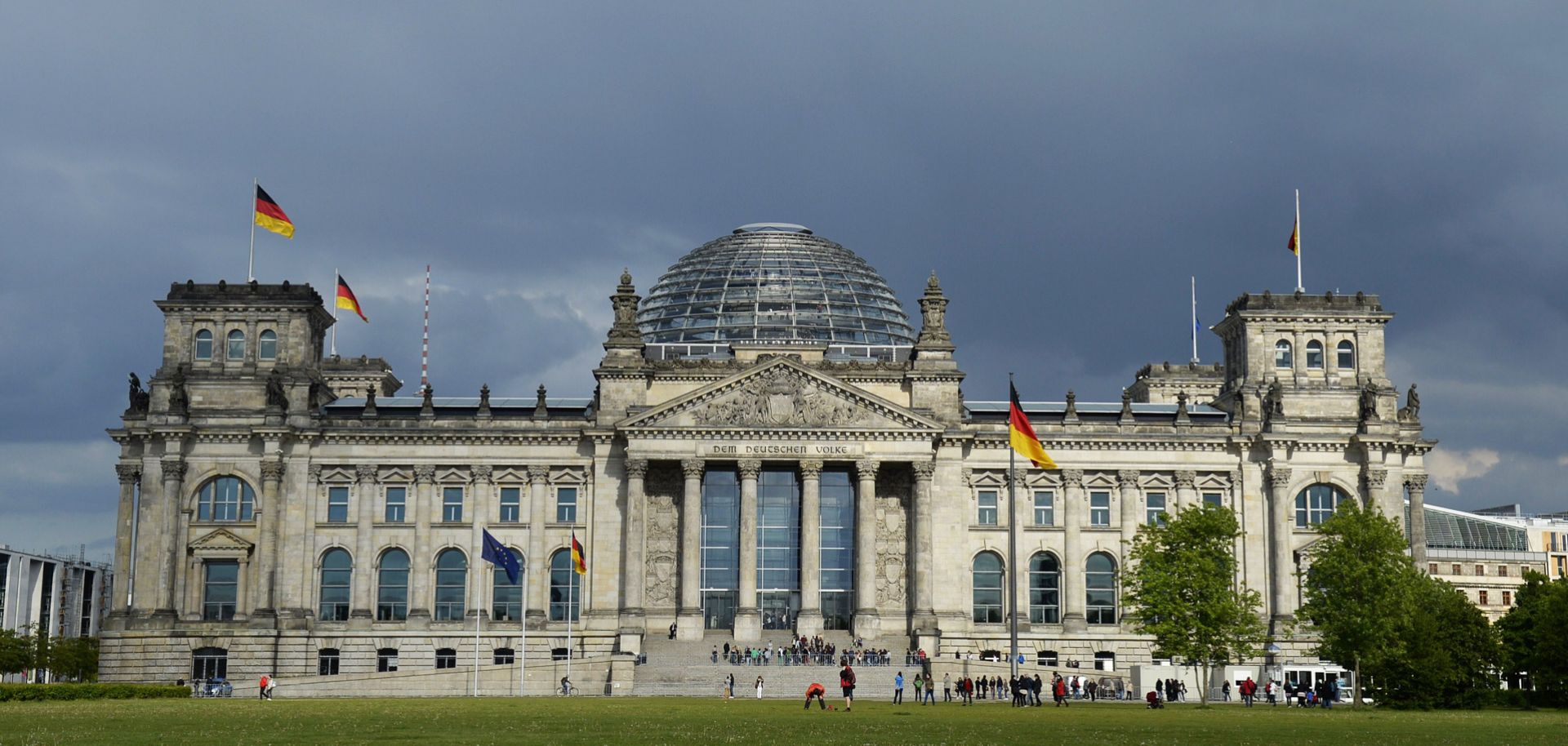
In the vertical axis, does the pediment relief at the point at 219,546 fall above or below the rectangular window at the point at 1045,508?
below

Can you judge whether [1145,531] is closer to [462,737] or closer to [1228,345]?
[1228,345]

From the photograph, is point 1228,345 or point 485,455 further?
point 1228,345

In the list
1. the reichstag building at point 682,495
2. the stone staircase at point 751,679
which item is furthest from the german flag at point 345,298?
the stone staircase at point 751,679

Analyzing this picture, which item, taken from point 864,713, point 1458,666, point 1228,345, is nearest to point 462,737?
point 864,713

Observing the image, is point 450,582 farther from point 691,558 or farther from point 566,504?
point 691,558

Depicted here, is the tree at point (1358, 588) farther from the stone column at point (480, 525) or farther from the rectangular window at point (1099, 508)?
the stone column at point (480, 525)

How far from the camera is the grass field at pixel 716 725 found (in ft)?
143

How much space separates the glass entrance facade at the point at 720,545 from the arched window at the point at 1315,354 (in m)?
37.9

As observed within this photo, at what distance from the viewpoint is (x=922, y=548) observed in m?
105

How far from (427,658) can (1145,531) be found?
43.7m

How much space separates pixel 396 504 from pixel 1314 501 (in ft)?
188

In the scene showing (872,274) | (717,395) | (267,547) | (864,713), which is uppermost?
(872,274)

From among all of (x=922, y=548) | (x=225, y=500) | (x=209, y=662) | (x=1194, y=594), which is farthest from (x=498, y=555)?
(x=1194, y=594)

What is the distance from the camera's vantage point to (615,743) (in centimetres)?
4119
